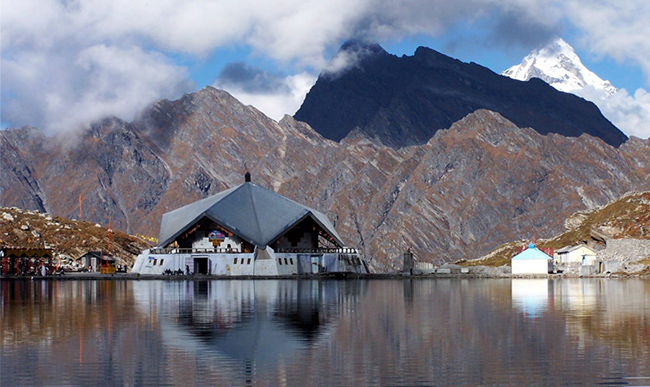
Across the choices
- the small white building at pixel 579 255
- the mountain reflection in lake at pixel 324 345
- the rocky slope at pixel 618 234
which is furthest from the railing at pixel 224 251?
the mountain reflection in lake at pixel 324 345

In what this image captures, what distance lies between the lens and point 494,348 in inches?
1130

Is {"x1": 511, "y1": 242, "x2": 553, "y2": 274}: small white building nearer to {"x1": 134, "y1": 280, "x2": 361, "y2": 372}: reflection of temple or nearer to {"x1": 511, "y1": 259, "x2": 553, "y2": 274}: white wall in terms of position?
{"x1": 511, "y1": 259, "x2": 553, "y2": 274}: white wall

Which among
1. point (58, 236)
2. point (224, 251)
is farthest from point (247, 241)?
point (58, 236)

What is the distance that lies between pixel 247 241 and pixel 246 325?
80458 millimetres

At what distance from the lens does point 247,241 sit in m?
117

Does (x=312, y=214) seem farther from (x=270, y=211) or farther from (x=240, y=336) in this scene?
(x=240, y=336)

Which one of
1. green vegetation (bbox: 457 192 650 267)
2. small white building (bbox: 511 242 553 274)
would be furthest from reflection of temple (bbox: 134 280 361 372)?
green vegetation (bbox: 457 192 650 267)

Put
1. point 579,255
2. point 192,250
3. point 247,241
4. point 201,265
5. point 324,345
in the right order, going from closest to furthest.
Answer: point 324,345
point 201,265
point 247,241
point 192,250
point 579,255

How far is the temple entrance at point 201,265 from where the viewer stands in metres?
111

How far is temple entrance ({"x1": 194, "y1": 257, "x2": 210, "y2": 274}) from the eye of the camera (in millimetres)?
110625

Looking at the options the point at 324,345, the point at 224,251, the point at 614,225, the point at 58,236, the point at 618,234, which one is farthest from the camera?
the point at 614,225

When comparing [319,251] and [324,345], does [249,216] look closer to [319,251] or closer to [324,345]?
[319,251]

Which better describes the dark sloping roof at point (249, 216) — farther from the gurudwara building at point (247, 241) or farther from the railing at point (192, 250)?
the railing at point (192, 250)

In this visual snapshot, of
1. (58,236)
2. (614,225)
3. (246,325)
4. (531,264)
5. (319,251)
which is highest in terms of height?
(58,236)
